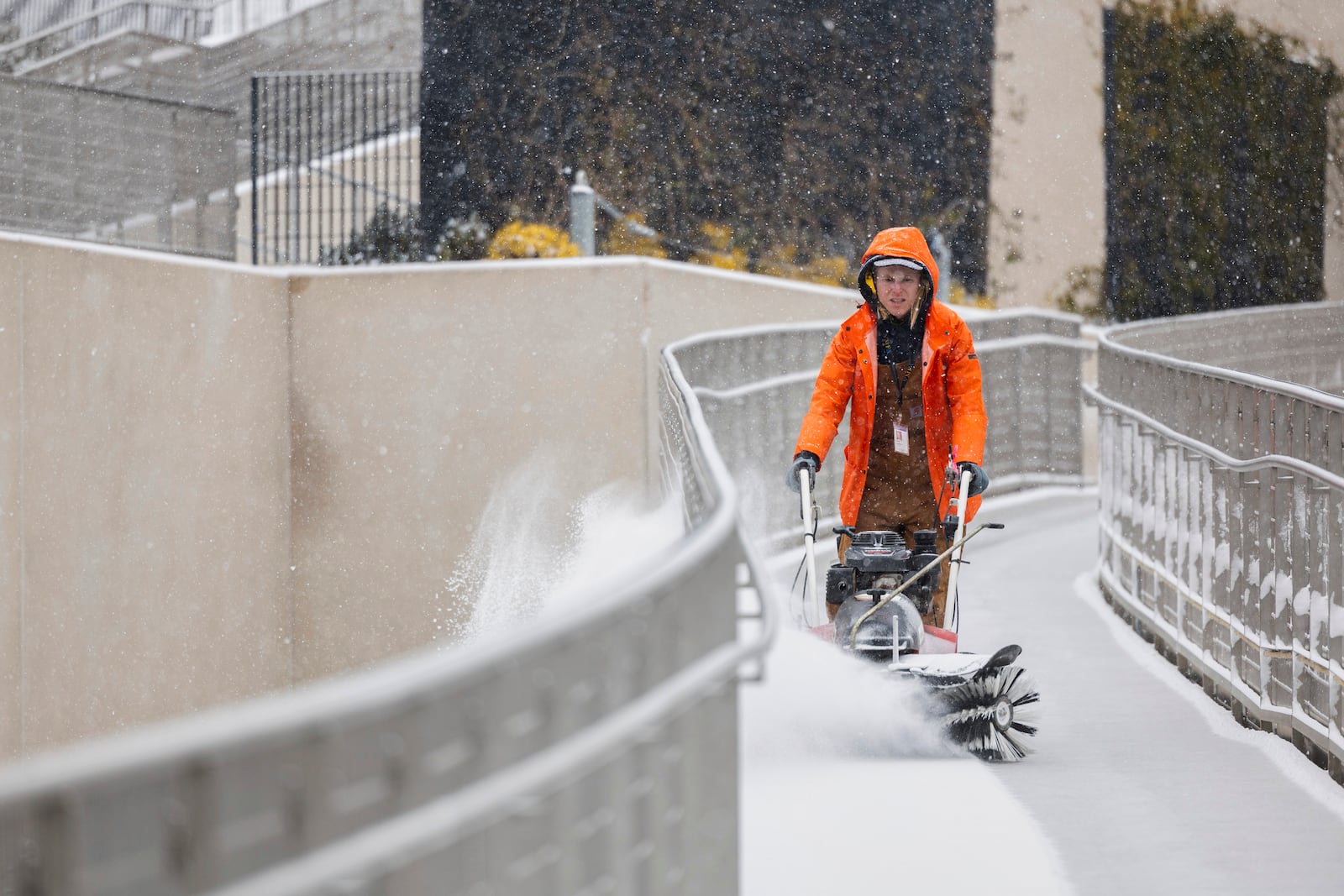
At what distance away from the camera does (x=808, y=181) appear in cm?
2052

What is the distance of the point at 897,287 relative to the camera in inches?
261

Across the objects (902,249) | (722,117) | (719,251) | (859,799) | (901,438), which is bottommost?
(859,799)

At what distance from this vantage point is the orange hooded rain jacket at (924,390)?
6543 millimetres

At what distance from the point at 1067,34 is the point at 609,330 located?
10.2 meters

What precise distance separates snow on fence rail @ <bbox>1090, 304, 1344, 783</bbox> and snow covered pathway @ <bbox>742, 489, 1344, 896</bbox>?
0.23 metres

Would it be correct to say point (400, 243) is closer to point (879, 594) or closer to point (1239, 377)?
point (1239, 377)

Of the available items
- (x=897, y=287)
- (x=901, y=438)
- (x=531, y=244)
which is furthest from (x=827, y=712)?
(x=531, y=244)

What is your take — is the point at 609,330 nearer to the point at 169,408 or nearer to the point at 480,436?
the point at 480,436

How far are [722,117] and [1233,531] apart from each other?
1427 cm

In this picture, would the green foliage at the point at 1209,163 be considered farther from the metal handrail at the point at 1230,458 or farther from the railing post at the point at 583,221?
the metal handrail at the point at 1230,458

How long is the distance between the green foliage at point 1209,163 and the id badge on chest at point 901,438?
53.8 ft

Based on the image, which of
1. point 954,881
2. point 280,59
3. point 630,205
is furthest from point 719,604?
point 280,59

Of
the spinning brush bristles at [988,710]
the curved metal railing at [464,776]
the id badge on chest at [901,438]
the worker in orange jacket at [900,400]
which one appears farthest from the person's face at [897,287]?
the curved metal railing at [464,776]

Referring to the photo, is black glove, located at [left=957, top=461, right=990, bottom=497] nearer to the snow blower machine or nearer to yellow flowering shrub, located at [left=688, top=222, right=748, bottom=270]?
the snow blower machine
